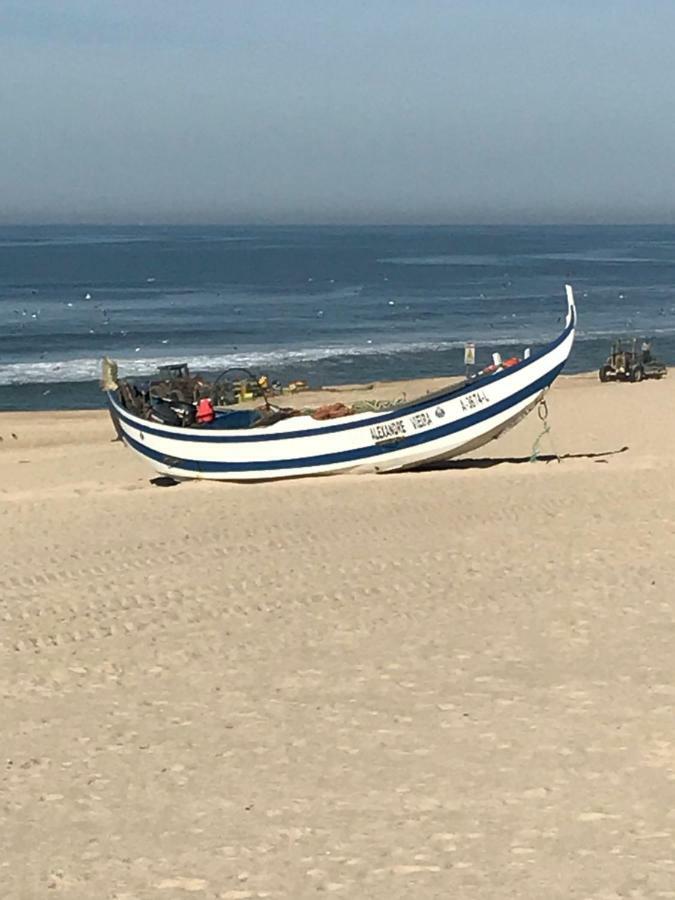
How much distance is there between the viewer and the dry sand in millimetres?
6621

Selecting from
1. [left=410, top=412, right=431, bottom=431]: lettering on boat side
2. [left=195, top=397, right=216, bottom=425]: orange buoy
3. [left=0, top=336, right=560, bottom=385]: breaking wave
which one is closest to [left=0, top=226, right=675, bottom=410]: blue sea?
[left=0, top=336, right=560, bottom=385]: breaking wave

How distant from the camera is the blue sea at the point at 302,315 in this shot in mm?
39594

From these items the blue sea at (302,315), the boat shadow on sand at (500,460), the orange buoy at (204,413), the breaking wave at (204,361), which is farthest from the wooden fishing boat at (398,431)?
the breaking wave at (204,361)

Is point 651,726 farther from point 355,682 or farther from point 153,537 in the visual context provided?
point 153,537

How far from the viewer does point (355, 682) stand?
9375mm

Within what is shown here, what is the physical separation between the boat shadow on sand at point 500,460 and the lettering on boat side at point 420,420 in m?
0.72

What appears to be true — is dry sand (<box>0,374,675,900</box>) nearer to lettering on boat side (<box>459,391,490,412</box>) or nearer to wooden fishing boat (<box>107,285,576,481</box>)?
wooden fishing boat (<box>107,285,576,481</box>)

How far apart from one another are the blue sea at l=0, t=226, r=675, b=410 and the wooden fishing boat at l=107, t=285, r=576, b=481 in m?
16.4

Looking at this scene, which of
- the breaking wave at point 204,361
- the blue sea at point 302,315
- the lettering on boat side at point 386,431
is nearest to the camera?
the lettering on boat side at point 386,431

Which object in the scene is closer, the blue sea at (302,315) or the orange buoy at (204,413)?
the orange buoy at (204,413)

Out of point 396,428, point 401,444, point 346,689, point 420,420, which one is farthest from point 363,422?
point 346,689

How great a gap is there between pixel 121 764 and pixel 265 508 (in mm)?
7350

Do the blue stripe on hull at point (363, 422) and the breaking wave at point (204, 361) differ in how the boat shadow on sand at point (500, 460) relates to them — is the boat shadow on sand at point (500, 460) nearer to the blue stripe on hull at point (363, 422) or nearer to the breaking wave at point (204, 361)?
the blue stripe on hull at point (363, 422)

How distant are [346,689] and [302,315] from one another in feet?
152
